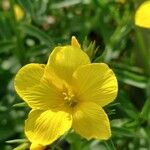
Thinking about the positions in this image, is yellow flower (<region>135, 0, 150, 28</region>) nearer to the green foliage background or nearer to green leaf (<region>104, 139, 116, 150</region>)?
the green foliage background

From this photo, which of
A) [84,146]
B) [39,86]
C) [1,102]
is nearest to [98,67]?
[39,86]

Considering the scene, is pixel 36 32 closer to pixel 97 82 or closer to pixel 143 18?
pixel 143 18

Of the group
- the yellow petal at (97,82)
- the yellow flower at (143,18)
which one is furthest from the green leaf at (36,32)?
the yellow petal at (97,82)

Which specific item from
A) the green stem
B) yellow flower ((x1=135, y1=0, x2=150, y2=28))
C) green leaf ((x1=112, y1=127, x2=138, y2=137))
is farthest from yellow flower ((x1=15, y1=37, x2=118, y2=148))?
the green stem

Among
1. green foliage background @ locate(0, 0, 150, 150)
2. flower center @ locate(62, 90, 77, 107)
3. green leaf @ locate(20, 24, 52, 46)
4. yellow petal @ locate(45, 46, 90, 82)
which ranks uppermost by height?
yellow petal @ locate(45, 46, 90, 82)

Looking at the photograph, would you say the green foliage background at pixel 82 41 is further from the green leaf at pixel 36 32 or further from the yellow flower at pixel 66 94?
the yellow flower at pixel 66 94

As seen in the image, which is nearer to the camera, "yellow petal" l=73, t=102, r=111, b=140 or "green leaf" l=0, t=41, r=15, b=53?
"yellow petal" l=73, t=102, r=111, b=140

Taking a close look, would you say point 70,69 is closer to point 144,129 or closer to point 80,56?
point 80,56
